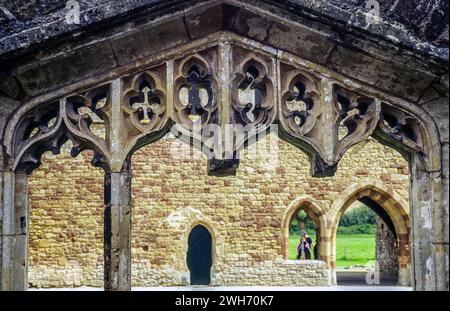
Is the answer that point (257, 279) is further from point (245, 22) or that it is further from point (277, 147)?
point (245, 22)

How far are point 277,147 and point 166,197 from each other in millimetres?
3161

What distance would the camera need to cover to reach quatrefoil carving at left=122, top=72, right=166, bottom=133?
14.5 ft

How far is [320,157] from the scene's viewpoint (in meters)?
4.45

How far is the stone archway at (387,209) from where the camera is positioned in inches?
695

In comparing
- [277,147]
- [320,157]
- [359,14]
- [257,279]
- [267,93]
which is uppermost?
[277,147]

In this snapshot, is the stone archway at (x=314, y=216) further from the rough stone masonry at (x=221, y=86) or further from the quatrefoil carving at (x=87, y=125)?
the quatrefoil carving at (x=87, y=125)

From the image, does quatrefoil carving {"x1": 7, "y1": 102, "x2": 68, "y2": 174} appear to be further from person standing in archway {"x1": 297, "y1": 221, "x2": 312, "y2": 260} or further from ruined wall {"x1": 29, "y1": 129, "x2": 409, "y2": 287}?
person standing in archway {"x1": 297, "y1": 221, "x2": 312, "y2": 260}

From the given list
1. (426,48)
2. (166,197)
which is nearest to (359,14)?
(426,48)

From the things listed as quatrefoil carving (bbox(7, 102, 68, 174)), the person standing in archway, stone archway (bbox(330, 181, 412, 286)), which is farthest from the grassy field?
quatrefoil carving (bbox(7, 102, 68, 174))

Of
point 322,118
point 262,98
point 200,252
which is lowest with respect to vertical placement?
point 200,252

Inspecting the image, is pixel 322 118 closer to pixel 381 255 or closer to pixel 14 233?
pixel 14 233

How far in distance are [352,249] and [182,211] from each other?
1481 centimetres

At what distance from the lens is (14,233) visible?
4.31 m

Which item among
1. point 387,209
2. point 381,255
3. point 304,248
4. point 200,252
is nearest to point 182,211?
point 200,252
